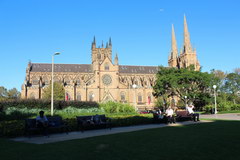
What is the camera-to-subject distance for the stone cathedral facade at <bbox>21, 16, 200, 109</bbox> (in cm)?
7469

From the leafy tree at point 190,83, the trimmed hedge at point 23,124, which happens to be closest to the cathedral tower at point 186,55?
the leafy tree at point 190,83

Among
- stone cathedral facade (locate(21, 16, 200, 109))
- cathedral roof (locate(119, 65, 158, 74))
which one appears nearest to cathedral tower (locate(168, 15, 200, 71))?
stone cathedral facade (locate(21, 16, 200, 109))

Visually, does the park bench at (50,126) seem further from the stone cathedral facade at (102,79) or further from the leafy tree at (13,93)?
the leafy tree at (13,93)

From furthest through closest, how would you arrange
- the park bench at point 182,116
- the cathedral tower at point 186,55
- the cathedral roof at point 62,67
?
the cathedral tower at point 186,55 → the cathedral roof at point 62,67 → the park bench at point 182,116

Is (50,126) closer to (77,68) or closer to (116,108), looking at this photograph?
(116,108)

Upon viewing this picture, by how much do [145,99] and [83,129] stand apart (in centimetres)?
6789

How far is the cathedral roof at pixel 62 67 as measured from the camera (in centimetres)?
8356

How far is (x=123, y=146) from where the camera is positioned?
29.5 feet

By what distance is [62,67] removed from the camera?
8631cm

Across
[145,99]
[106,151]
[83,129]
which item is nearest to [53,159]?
[106,151]

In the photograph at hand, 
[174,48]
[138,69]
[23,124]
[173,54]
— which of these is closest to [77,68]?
[138,69]

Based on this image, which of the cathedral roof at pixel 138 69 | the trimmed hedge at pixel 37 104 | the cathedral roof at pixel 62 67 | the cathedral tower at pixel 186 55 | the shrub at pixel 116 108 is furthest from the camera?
the cathedral roof at pixel 138 69

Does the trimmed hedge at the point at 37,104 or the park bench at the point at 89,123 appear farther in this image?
the trimmed hedge at the point at 37,104

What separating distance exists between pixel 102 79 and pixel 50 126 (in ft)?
204
